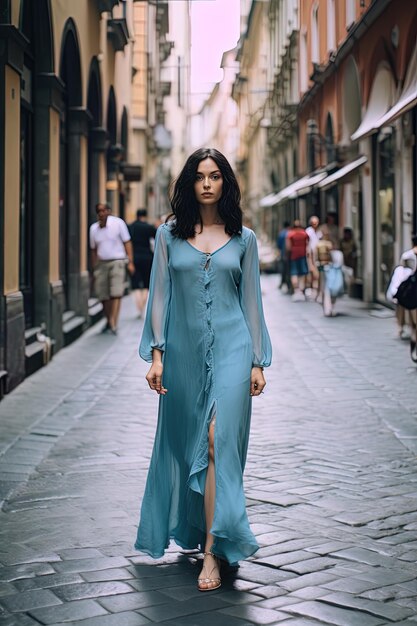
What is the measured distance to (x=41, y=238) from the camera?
1288 cm

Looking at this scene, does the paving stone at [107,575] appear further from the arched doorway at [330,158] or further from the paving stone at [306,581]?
the arched doorway at [330,158]

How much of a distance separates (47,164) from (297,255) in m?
11.5

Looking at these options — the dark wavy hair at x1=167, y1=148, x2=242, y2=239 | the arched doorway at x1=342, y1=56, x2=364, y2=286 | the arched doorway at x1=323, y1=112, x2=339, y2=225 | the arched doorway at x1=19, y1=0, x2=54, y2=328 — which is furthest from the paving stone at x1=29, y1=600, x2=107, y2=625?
the arched doorway at x1=323, y1=112, x2=339, y2=225

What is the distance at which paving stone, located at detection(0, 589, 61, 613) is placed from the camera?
13.4 feet

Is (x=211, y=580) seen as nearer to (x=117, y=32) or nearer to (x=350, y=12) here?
(x=117, y=32)

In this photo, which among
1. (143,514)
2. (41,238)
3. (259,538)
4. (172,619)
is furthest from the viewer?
(41,238)

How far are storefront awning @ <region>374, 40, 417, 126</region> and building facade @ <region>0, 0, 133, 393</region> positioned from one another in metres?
4.50

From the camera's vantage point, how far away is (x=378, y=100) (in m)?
19.6

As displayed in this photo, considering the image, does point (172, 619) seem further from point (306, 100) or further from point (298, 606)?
point (306, 100)

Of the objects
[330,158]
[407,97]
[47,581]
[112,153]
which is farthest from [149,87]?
[47,581]

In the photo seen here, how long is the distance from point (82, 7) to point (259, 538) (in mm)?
12400

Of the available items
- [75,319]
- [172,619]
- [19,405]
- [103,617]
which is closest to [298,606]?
[172,619]

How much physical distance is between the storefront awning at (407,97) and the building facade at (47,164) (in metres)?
4.50

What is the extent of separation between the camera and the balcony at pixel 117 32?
66.5 feet
